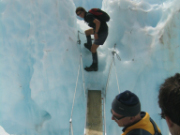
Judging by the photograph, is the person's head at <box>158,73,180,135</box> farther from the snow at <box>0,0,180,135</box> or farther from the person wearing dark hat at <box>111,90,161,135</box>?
the snow at <box>0,0,180,135</box>

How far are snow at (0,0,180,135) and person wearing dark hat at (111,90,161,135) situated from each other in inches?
57.6

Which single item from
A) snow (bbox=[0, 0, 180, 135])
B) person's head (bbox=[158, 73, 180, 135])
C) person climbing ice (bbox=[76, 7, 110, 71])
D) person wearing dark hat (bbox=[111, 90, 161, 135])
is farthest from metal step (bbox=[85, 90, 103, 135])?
person's head (bbox=[158, 73, 180, 135])

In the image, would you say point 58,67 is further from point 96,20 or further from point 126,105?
point 126,105

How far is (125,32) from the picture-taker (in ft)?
9.23

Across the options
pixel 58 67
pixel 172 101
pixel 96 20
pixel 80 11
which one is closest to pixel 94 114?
pixel 58 67

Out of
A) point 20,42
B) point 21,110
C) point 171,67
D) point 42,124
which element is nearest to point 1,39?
point 20,42

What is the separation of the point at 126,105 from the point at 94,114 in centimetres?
129

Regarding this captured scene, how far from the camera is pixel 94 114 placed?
6.63 feet

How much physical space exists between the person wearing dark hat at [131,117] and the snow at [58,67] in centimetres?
146

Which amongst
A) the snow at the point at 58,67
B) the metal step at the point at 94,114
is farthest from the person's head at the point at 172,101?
the snow at the point at 58,67

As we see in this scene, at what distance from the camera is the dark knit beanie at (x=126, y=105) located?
801 mm

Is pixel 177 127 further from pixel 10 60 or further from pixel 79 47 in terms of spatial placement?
pixel 10 60

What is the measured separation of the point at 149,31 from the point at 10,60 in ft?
8.15

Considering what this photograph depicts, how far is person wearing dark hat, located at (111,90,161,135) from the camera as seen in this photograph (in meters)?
0.76
